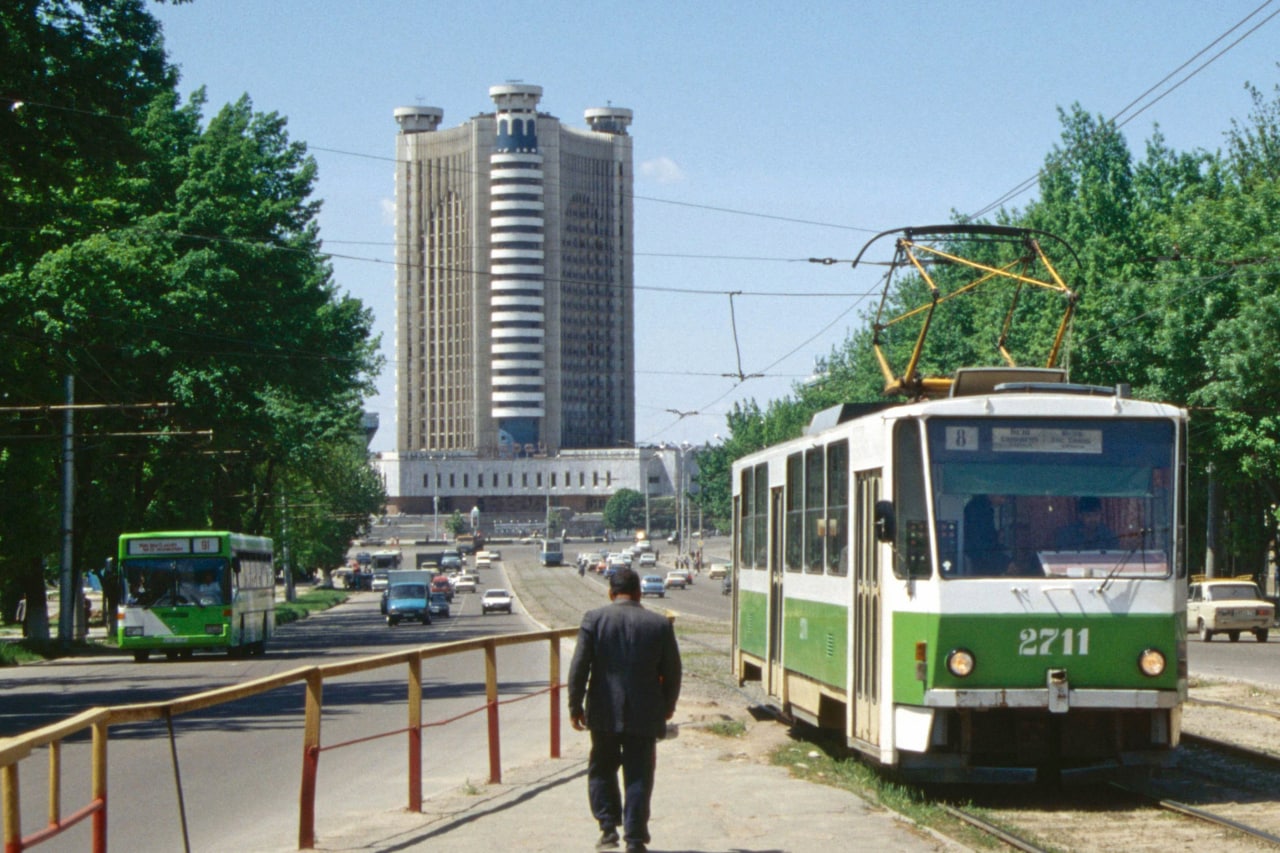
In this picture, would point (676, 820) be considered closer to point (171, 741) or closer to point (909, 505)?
point (909, 505)

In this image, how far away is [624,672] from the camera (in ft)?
31.2

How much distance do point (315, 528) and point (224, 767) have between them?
7779 cm

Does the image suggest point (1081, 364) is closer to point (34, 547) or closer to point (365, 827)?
point (34, 547)

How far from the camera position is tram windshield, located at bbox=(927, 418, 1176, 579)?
12484 millimetres

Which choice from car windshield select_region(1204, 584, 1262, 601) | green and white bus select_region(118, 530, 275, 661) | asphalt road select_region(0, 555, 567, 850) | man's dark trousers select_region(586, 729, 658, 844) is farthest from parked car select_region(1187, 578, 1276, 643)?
man's dark trousers select_region(586, 729, 658, 844)

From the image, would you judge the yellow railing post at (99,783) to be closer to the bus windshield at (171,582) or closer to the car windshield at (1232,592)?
the bus windshield at (171,582)

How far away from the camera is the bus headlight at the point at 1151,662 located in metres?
12.3

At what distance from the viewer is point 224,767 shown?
15781 mm

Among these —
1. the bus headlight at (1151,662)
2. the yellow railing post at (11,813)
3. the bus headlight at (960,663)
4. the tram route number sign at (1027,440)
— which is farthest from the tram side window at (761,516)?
the yellow railing post at (11,813)

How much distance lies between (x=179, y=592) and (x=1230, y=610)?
2479 cm

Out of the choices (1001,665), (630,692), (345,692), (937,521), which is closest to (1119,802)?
(1001,665)

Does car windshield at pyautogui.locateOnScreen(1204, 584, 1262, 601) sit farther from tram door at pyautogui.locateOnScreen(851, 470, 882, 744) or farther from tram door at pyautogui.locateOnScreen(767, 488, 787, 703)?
tram door at pyautogui.locateOnScreen(851, 470, 882, 744)

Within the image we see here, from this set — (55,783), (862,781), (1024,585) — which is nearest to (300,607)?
(862,781)

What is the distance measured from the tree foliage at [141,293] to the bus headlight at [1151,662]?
658 inches
